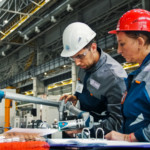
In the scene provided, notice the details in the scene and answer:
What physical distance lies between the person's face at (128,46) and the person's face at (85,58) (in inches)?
31.7

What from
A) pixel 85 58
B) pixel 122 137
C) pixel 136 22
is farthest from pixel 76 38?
pixel 122 137

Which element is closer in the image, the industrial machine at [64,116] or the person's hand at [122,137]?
the person's hand at [122,137]

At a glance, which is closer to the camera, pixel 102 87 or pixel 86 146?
pixel 86 146

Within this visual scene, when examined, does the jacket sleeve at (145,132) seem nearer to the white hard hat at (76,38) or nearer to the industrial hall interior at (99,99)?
the industrial hall interior at (99,99)

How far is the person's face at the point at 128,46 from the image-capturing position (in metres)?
1.49

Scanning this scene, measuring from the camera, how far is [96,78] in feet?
7.32

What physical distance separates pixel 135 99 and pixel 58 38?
1668 cm

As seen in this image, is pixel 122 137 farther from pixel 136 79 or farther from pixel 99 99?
pixel 99 99

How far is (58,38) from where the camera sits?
17562 millimetres

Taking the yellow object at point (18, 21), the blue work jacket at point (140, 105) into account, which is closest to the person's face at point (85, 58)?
the blue work jacket at point (140, 105)

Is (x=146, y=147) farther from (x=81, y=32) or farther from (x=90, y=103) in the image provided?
(x=81, y=32)

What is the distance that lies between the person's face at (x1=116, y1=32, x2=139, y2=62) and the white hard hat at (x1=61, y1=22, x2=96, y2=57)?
2.94 ft

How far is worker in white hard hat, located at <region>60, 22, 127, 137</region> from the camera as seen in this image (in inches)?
78.0

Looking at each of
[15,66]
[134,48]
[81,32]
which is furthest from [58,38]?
[134,48]
